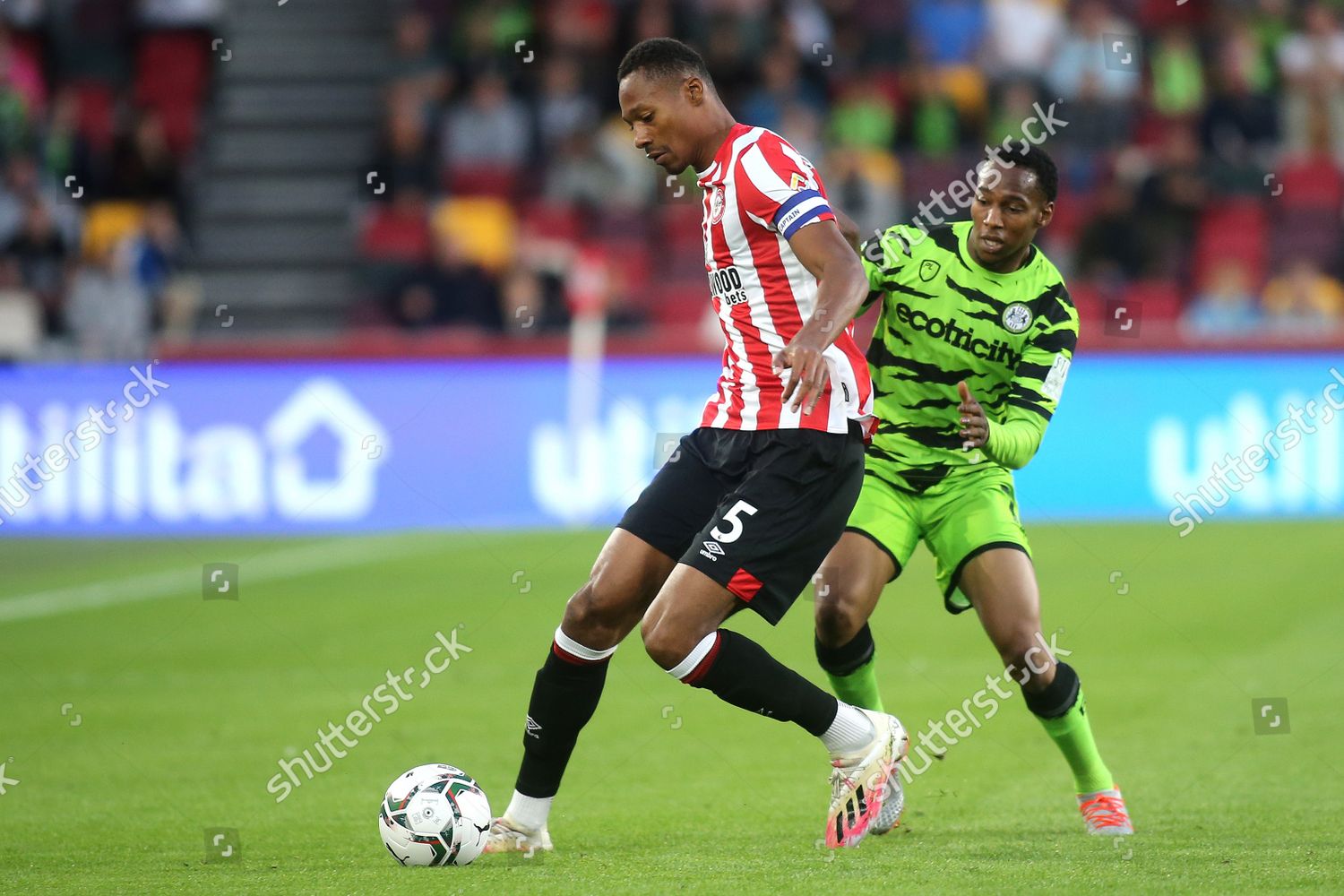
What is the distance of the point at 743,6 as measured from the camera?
19.2 m

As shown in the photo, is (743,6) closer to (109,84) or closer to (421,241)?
(421,241)

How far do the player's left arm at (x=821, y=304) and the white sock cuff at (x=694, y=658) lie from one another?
0.73m

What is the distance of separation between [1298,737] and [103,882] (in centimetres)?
495

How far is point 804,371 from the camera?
200 inches

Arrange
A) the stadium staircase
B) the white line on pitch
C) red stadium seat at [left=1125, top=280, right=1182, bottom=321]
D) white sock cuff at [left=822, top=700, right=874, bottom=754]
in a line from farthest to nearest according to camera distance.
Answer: the stadium staircase < red stadium seat at [left=1125, top=280, right=1182, bottom=321] < the white line on pitch < white sock cuff at [left=822, top=700, right=874, bottom=754]

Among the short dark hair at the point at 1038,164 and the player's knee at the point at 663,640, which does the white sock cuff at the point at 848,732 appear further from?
the short dark hair at the point at 1038,164

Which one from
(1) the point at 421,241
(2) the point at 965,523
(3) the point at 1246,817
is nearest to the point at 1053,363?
(2) the point at 965,523

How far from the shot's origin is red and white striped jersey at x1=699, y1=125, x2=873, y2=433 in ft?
17.6

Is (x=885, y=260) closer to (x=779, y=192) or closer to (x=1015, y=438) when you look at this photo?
(x=1015, y=438)
